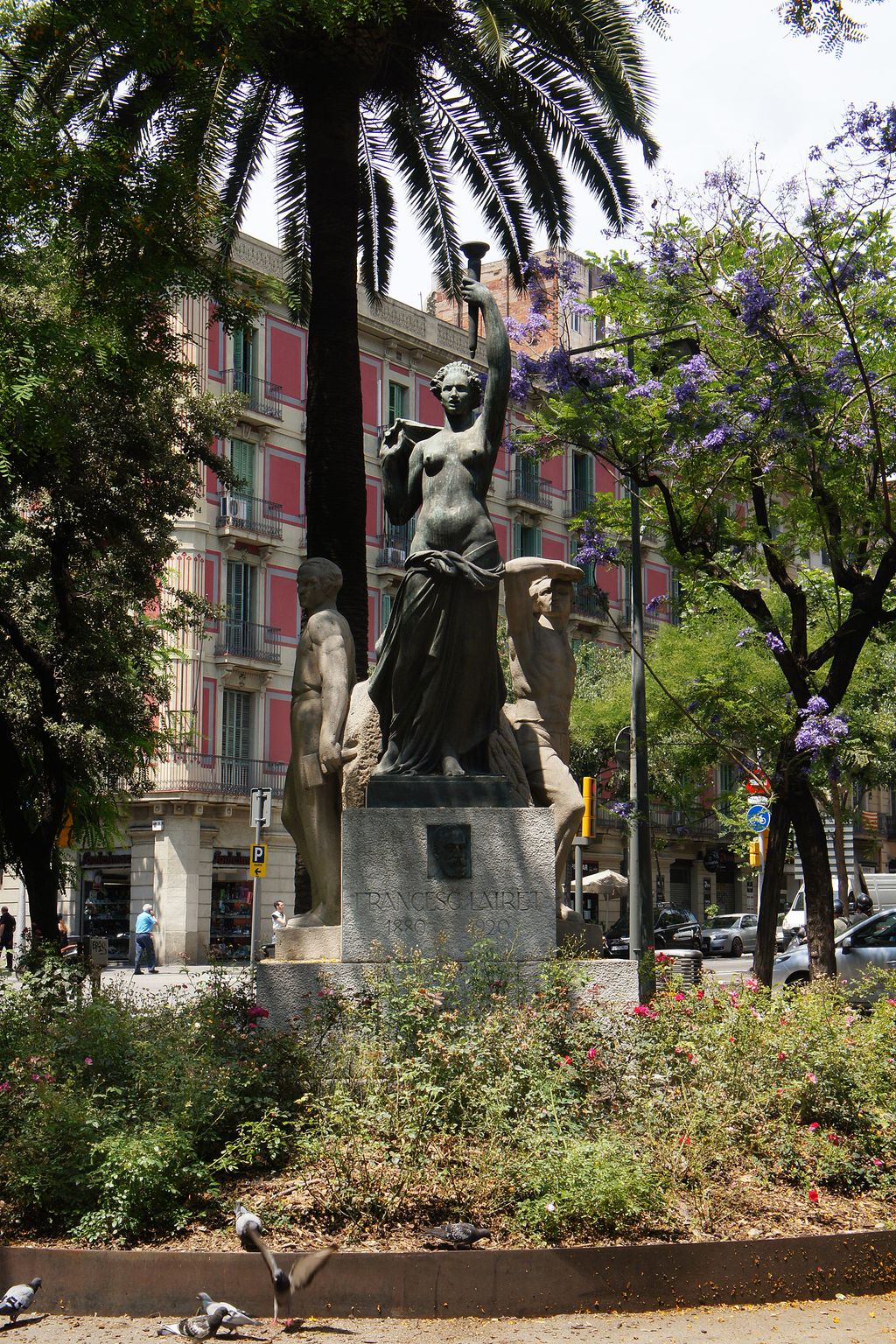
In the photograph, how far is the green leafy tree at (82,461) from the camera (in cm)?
980

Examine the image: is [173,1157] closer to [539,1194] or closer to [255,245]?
[539,1194]

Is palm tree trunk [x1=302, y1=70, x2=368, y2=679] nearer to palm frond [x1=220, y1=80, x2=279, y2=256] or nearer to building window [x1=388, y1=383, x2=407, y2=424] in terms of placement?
palm frond [x1=220, y1=80, x2=279, y2=256]

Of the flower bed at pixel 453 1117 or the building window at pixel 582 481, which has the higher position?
the building window at pixel 582 481

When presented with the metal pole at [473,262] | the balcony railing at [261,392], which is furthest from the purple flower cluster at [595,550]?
the balcony railing at [261,392]

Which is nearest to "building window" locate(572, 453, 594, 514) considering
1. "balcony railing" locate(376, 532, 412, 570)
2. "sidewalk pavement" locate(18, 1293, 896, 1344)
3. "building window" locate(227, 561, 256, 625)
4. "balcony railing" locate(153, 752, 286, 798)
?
"balcony railing" locate(376, 532, 412, 570)

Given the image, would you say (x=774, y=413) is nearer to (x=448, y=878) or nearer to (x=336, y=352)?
(x=336, y=352)

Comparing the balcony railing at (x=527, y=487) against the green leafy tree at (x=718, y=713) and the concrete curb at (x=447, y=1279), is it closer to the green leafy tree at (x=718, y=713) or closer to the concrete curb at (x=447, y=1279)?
the green leafy tree at (x=718, y=713)

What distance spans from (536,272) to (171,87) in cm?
476

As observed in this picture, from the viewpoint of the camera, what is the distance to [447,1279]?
559 cm

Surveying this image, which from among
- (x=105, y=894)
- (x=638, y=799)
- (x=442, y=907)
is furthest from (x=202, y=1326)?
(x=105, y=894)

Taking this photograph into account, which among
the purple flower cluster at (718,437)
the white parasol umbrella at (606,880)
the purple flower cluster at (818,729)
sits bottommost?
the white parasol umbrella at (606,880)

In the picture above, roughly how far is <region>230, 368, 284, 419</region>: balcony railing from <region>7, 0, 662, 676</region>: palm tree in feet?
76.1

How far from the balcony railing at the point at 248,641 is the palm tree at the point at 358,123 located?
2286 cm

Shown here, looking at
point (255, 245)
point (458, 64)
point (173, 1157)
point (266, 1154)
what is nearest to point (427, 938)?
point (266, 1154)
